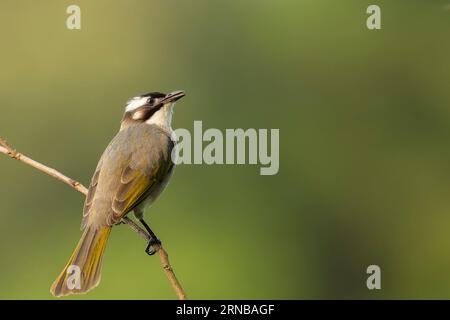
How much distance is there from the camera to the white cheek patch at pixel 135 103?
27.8 ft

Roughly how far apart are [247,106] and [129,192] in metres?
12.8

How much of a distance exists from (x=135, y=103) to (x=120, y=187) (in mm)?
1202

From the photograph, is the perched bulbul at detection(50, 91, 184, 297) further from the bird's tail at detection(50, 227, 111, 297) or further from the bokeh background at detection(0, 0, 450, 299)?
the bokeh background at detection(0, 0, 450, 299)

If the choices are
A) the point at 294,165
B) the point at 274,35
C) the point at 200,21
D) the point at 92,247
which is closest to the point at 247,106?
the point at 294,165

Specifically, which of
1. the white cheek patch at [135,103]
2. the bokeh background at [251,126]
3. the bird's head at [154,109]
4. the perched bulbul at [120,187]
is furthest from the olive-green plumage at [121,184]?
the bokeh background at [251,126]

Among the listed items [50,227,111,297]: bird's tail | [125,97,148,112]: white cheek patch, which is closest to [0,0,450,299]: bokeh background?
[125,97,148,112]: white cheek patch

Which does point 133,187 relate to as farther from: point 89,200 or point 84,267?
point 84,267

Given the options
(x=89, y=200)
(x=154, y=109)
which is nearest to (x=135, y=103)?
(x=154, y=109)

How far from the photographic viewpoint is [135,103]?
28.0 ft

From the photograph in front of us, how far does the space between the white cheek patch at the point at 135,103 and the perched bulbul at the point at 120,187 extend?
20 centimetres

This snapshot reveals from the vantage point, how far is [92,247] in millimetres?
7188

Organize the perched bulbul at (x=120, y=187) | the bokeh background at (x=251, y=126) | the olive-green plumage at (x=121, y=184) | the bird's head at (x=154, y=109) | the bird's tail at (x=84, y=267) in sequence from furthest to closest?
1. the bokeh background at (x=251, y=126)
2. the bird's head at (x=154, y=109)
3. the olive-green plumage at (x=121, y=184)
4. the perched bulbul at (x=120, y=187)
5. the bird's tail at (x=84, y=267)

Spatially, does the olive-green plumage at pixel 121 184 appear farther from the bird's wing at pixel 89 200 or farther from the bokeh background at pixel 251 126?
the bokeh background at pixel 251 126
